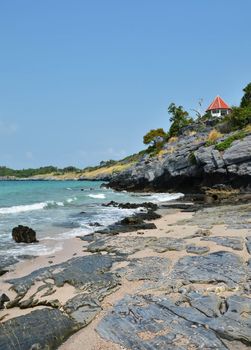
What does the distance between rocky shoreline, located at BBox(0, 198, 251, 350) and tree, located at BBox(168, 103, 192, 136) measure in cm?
6202

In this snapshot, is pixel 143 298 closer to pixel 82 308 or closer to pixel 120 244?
pixel 82 308

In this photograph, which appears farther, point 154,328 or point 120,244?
point 120,244

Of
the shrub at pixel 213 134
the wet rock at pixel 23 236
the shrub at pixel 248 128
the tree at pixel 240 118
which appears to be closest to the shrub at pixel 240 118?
the tree at pixel 240 118

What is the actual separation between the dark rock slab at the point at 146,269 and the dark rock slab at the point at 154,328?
188 centimetres

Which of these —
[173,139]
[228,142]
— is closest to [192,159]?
[228,142]

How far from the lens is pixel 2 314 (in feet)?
26.4

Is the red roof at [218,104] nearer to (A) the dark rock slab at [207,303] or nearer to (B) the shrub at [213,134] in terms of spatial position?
(B) the shrub at [213,134]

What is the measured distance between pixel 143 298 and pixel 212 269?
8.93 feet

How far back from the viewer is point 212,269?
9.98 meters

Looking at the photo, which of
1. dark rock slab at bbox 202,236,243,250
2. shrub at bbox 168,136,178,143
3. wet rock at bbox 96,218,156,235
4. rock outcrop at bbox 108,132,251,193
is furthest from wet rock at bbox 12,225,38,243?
shrub at bbox 168,136,178,143

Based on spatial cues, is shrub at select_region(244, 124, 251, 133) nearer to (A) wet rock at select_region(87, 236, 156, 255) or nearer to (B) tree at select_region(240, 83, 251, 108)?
(B) tree at select_region(240, 83, 251, 108)

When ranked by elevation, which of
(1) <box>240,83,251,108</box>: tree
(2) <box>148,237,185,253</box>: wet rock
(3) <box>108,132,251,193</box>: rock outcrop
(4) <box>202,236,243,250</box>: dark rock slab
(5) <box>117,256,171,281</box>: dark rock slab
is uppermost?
(1) <box>240,83,251,108</box>: tree

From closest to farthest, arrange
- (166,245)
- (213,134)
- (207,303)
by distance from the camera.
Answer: (207,303), (166,245), (213,134)

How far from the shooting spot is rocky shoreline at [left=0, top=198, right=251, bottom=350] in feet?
21.3
